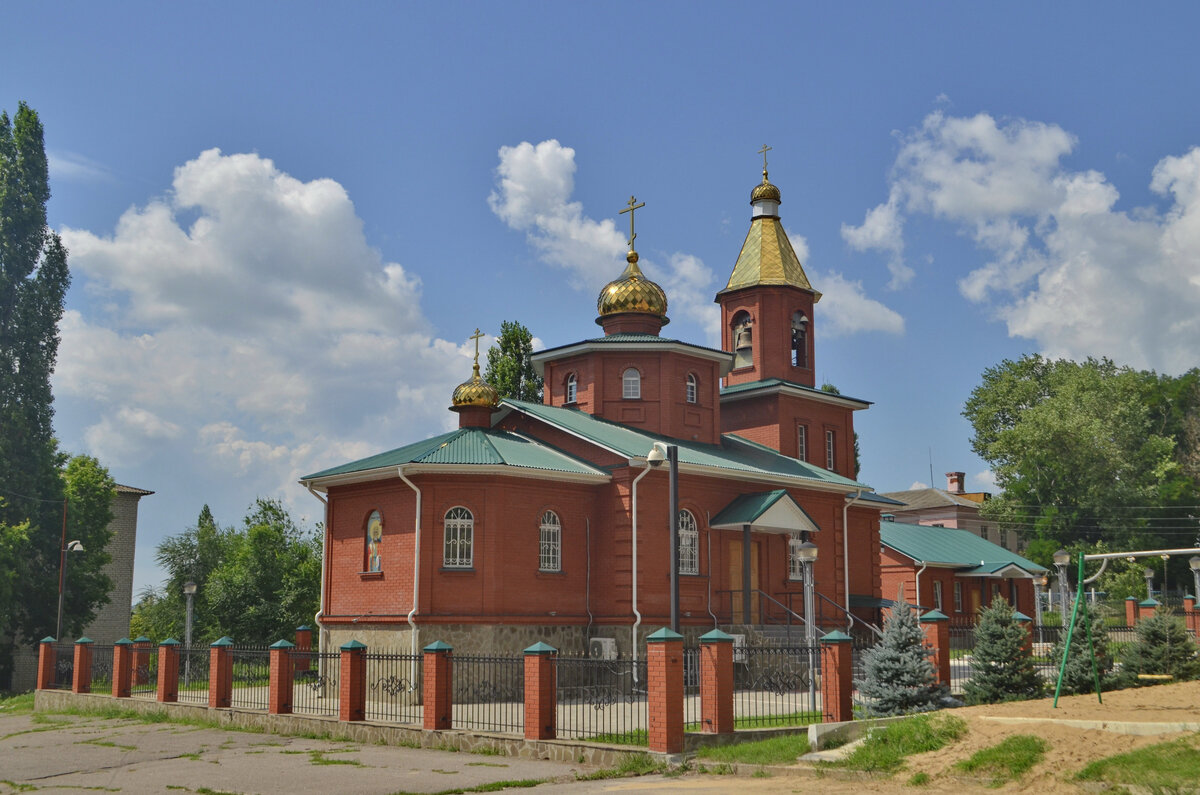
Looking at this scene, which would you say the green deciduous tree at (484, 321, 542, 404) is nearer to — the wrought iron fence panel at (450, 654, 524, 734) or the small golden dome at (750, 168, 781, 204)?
the small golden dome at (750, 168, 781, 204)

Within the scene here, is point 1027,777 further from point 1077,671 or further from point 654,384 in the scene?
point 654,384

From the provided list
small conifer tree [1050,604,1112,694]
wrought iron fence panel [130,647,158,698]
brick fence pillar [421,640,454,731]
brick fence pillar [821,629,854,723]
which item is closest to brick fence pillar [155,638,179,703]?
wrought iron fence panel [130,647,158,698]

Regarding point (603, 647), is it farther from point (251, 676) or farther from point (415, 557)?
point (251, 676)

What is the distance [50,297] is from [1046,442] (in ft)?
122

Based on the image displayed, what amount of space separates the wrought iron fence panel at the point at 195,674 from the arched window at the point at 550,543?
6097 mm

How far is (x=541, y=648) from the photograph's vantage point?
45.0 ft

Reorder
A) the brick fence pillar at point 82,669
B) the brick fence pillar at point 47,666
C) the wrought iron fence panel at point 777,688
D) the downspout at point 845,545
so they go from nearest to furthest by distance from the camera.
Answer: the wrought iron fence panel at point 777,688, the brick fence pillar at point 82,669, the brick fence pillar at point 47,666, the downspout at point 845,545

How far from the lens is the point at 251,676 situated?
68.1 ft

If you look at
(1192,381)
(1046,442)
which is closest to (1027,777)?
(1046,442)

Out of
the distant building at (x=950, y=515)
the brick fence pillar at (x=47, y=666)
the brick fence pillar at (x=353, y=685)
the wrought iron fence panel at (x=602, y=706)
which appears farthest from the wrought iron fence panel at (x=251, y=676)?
the distant building at (x=950, y=515)

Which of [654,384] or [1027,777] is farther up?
[654,384]

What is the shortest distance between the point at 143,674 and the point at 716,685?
1324 cm

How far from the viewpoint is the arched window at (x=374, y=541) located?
20641mm

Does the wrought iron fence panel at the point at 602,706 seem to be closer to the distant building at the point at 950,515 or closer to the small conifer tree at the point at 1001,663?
the small conifer tree at the point at 1001,663
